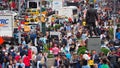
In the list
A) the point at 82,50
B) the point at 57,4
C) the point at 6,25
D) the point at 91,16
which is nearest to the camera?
the point at 82,50

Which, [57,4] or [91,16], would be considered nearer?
[91,16]

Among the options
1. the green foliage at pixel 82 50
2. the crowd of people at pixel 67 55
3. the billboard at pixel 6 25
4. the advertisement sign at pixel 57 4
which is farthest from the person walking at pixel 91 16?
the advertisement sign at pixel 57 4

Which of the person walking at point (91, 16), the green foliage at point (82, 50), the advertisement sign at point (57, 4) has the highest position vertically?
the person walking at point (91, 16)

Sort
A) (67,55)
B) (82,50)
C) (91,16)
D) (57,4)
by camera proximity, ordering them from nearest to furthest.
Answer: (67,55)
(82,50)
(91,16)
(57,4)

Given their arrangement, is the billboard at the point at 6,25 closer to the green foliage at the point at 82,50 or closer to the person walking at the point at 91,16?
the green foliage at the point at 82,50

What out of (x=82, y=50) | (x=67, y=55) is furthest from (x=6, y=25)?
A: (x=67, y=55)

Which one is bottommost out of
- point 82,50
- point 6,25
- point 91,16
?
point 82,50

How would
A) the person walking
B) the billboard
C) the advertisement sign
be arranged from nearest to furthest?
the person walking < the billboard < the advertisement sign

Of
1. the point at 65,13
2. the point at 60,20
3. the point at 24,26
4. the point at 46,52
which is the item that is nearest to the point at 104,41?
the point at 46,52

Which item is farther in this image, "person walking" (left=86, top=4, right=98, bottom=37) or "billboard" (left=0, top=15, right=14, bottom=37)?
"billboard" (left=0, top=15, right=14, bottom=37)

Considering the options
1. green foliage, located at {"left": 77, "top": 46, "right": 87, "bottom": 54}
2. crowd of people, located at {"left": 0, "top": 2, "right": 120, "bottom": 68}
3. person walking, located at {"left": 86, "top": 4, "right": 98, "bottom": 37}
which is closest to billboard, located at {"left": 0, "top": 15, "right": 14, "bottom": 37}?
crowd of people, located at {"left": 0, "top": 2, "right": 120, "bottom": 68}

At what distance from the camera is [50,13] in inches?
2437

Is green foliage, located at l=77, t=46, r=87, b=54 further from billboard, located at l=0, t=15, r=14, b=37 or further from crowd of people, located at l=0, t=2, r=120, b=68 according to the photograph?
billboard, located at l=0, t=15, r=14, b=37

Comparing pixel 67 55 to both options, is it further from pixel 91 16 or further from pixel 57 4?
pixel 57 4
